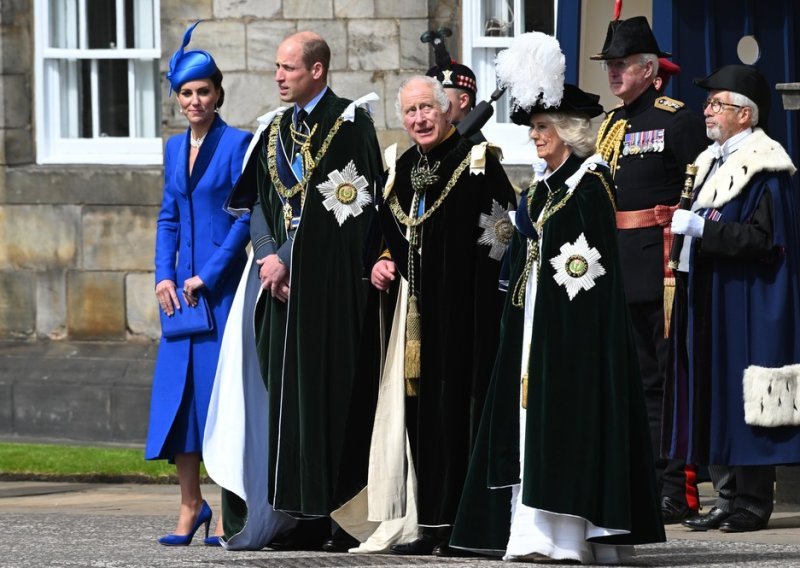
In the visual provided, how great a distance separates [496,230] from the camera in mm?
7852

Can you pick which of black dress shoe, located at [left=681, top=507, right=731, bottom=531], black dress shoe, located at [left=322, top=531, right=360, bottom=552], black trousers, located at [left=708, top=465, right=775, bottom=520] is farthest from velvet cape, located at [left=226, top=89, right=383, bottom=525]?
black trousers, located at [left=708, top=465, right=775, bottom=520]

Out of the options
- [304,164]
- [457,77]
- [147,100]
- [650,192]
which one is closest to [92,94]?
[147,100]

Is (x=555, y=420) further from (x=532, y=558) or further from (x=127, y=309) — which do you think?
(x=127, y=309)

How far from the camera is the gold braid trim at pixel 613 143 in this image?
29.9ft

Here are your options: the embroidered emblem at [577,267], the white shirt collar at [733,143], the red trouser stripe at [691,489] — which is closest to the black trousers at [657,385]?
the red trouser stripe at [691,489]

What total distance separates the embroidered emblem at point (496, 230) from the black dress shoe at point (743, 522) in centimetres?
162

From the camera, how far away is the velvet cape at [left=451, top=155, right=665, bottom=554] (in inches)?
283

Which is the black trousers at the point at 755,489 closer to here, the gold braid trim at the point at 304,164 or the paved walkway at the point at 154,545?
the paved walkway at the point at 154,545

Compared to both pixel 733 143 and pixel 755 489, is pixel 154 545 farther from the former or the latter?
pixel 733 143

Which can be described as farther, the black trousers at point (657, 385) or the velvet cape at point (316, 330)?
the black trousers at point (657, 385)

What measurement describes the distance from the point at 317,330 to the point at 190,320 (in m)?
0.53

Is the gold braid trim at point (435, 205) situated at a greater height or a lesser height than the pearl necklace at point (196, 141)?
lesser

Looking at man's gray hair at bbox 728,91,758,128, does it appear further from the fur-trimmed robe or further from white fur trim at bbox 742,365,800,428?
white fur trim at bbox 742,365,800,428

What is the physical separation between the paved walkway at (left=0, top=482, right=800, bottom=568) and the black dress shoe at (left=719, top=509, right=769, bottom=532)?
0.06m
